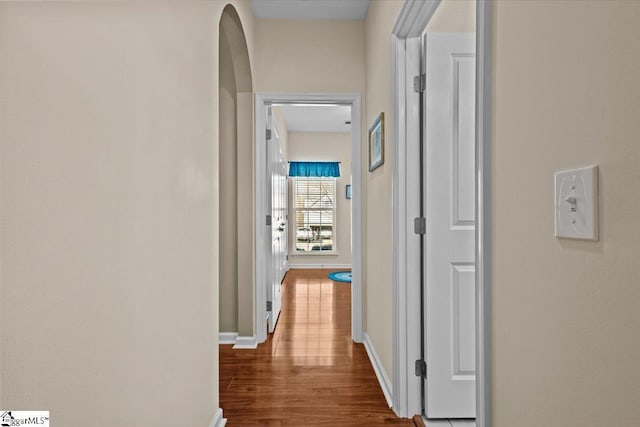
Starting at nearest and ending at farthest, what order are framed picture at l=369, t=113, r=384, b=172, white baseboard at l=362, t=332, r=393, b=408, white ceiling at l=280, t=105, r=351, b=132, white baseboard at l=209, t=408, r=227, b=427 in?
white baseboard at l=209, t=408, r=227, b=427, white baseboard at l=362, t=332, r=393, b=408, framed picture at l=369, t=113, r=384, b=172, white ceiling at l=280, t=105, r=351, b=132

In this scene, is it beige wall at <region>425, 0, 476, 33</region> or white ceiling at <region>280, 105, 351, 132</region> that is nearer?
beige wall at <region>425, 0, 476, 33</region>

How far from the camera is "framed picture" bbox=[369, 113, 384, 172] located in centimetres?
246

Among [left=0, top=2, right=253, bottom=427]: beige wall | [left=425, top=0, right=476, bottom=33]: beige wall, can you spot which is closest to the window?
[left=425, top=0, right=476, bottom=33]: beige wall

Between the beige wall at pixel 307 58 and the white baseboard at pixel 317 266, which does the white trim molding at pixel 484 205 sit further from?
the white baseboard at pixel 317 266

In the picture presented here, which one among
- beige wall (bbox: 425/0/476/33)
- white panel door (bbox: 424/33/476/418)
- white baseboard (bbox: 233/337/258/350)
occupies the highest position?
beige wall (bbox: 425/0/476/33)

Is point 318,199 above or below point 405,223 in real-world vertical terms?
above

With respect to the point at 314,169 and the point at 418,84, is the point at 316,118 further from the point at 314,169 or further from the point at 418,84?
the point at 418,84

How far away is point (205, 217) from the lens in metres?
1.73

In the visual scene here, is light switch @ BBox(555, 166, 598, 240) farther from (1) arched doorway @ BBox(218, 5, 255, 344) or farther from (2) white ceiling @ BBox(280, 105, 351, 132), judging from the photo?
(2) white ceiling @ BBox(280, 105, 351, 132)

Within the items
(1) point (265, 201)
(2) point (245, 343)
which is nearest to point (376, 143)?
(1) point (265, 201)

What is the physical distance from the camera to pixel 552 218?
0.77 meters

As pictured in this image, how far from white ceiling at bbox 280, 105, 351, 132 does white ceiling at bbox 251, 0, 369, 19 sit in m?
2.11

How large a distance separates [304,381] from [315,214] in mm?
5398

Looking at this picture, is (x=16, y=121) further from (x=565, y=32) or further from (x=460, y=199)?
(x=460, y=199)
